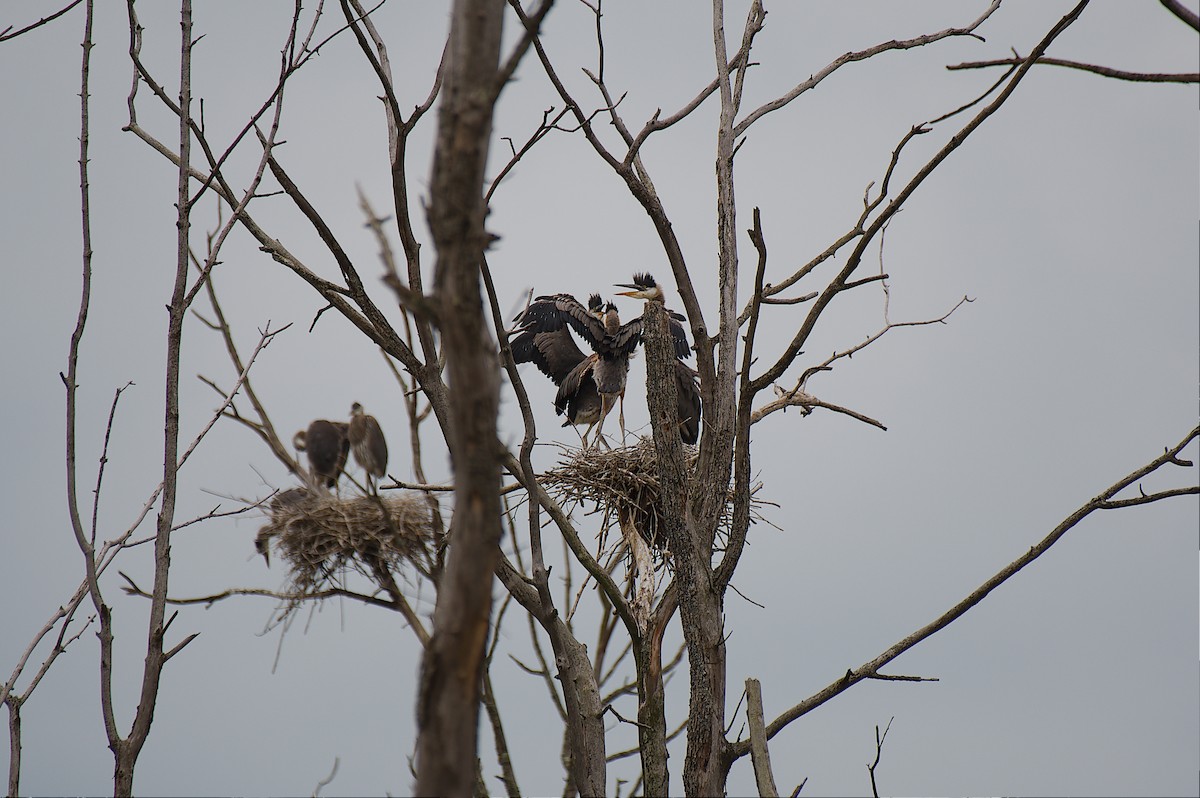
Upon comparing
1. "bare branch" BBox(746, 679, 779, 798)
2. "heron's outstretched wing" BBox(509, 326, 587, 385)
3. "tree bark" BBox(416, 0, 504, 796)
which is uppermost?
"heron's outstretched wing" BBox(509, 326, 587, 385)

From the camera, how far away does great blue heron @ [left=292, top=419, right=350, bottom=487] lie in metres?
6.70

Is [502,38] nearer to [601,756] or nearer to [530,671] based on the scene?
[601,756]

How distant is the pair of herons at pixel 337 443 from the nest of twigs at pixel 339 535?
0.96 m

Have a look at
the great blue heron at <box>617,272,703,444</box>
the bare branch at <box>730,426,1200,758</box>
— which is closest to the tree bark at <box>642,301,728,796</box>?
the bare branch at <box>730,426,1200,758</box>

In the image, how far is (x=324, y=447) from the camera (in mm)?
6805

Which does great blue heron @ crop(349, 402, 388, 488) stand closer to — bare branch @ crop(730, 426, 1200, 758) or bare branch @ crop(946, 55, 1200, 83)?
bare branch @ crop(730, 426, 1200, 758)

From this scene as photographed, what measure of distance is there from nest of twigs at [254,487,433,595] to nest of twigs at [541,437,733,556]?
1401mm

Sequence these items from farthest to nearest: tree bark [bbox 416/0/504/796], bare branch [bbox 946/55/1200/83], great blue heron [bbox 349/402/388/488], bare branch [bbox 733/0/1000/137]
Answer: great blue heron [bbox 349/402/388/488] → bare branch [bbox 733/0/1000/137] → bare branch [bbox 946/55/1200/83] → tree bark [bbox 416/0/504/796]

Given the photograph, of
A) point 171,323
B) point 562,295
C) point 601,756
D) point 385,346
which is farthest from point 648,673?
point 562,295

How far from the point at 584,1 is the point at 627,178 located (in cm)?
77

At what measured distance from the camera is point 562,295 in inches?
356

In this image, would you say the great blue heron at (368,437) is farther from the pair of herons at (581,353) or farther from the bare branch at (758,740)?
the bare branch at (758,740)

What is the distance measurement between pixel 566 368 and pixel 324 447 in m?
2.93

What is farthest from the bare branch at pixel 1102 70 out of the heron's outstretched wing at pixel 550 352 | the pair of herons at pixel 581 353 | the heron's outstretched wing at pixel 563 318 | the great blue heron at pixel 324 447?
the heron's outstretched wing at pixel 550 352
